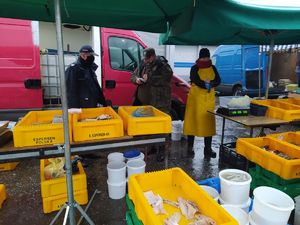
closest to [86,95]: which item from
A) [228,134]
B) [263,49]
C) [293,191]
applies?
[293,191]

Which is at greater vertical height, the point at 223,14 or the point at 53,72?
the point at 223,14

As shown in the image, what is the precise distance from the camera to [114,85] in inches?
175

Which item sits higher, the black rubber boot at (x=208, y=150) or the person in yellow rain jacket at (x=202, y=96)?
the person in yellow rain jacket at (x=202, y=96)

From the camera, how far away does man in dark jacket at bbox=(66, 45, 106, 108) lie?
3.39 meters

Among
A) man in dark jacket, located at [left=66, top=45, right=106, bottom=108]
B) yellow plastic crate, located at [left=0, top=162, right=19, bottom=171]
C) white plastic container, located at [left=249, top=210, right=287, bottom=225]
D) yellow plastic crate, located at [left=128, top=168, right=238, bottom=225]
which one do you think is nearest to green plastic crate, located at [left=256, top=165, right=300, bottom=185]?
white plastic container, located at [left=249, top=210, right=287, bottom=225]

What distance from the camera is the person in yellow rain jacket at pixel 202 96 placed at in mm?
3789

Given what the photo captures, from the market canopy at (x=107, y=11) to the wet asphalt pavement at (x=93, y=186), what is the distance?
2.07m

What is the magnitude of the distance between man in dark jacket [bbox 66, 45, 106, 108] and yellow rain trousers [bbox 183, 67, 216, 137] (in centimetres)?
154

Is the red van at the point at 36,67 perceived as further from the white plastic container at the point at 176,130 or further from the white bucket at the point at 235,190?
the white bucket at the point at 235,190

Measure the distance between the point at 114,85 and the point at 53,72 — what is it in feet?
4.04

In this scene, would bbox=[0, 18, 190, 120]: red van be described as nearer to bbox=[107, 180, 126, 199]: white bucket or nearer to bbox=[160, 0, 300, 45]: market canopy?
bbox=[107, 180, 126, 199]: white bucket

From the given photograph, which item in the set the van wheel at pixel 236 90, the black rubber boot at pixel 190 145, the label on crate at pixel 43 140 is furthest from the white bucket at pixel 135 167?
the van wheel at pixel 236 90

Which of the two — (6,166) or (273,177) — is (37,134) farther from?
(273,177)

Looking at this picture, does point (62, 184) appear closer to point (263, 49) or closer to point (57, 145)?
point (57, 145)
